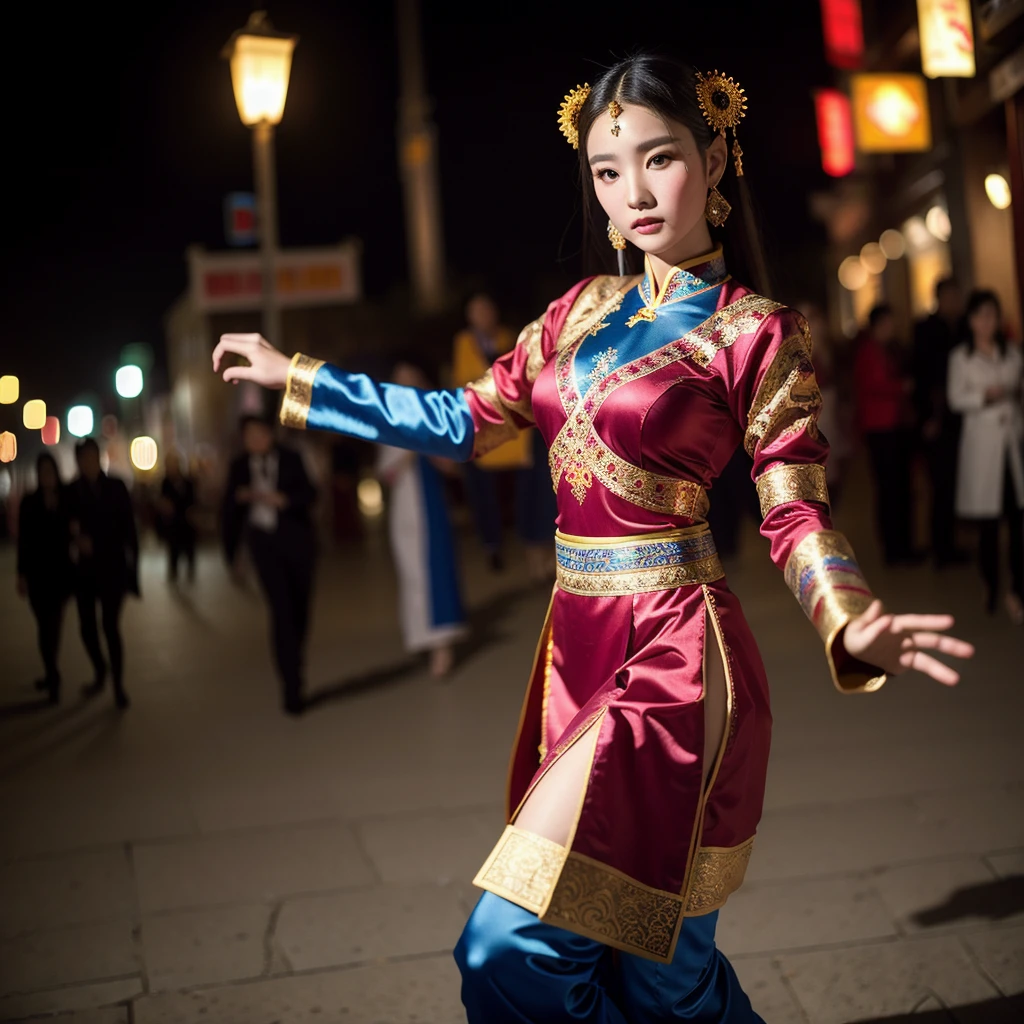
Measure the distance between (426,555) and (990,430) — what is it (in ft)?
10.00

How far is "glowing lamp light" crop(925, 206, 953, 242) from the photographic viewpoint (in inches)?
656

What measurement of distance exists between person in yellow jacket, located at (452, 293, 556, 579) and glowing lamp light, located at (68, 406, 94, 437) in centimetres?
425

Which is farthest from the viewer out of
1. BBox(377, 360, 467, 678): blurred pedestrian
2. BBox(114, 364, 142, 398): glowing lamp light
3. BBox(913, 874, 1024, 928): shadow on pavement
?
BBox(377, 360, 467, 678): blurred pedestrian

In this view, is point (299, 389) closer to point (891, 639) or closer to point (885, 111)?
point (891, 639)

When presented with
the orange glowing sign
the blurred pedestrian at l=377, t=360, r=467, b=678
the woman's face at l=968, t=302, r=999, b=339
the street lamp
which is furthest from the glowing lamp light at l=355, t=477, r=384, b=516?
the street lamp

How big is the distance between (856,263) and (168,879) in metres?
21.1

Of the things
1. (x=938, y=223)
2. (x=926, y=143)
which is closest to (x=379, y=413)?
(x=926, y=143)

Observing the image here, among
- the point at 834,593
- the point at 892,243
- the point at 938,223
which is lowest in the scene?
the point at 834,593

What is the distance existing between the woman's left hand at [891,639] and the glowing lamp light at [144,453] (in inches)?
116

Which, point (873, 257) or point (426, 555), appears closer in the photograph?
point (426, 555)

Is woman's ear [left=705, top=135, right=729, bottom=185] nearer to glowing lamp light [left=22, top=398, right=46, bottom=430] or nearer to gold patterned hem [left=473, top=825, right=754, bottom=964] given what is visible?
gold patterned hem [left=473, top=825, right=754, bottom=964]

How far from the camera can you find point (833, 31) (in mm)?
17328

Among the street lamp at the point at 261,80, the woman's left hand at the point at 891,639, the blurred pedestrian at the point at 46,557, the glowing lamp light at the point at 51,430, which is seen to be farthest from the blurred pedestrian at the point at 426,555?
the woman's left hand at the point at 891,639

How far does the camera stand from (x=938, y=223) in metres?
17.2
